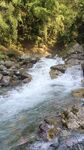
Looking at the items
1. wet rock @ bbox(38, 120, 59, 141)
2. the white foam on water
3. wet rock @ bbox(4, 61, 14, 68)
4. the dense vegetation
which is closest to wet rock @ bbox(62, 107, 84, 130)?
wet rock @ bbox(38, 120, 59, 141)

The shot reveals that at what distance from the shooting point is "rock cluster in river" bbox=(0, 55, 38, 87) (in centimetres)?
1507

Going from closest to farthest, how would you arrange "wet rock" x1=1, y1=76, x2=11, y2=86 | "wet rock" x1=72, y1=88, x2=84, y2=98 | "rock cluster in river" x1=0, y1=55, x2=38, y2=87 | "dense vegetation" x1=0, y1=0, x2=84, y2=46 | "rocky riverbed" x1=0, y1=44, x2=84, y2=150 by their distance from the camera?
"rocky riverbed" x1=0, y1=44, x2=84, y2=150 → "wet rock" x1=72, y1=88, x2=84, y2=98 → "wet rock" x1=1, y1=76, x2=11, y2=86 → "rock cluster in river" x1=0, y1=55, x2=38, y2=87 → "dense vegetation" x1=0, y1=0, x2=84, y2=46

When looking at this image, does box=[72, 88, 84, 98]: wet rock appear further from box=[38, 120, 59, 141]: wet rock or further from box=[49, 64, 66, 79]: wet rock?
box=[38, 120, 59, 141]: wet rock

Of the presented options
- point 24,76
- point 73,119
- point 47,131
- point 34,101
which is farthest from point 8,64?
point 47,131

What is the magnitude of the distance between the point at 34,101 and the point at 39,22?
866 cm

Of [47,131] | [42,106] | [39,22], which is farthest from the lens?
[39,22]

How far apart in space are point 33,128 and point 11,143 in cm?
103

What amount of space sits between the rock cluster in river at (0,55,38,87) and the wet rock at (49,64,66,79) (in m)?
1.18

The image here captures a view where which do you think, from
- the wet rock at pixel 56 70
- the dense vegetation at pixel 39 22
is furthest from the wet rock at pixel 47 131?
the dense vegetation at pixel 39 22

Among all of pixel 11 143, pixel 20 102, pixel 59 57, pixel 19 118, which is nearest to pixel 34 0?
pixel 59 57

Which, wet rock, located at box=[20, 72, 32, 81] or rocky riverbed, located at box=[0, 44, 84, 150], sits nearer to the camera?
rocky riverbed, located at box=[0, 44, 84, 150]

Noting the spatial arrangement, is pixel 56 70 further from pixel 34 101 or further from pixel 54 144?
pixel 54 144

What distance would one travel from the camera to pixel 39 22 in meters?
20.7

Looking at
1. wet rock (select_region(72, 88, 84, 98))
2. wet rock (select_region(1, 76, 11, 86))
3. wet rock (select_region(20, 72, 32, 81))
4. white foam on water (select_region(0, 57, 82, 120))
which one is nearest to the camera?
white foam on water (select_region(0, 57, 82, 120))
